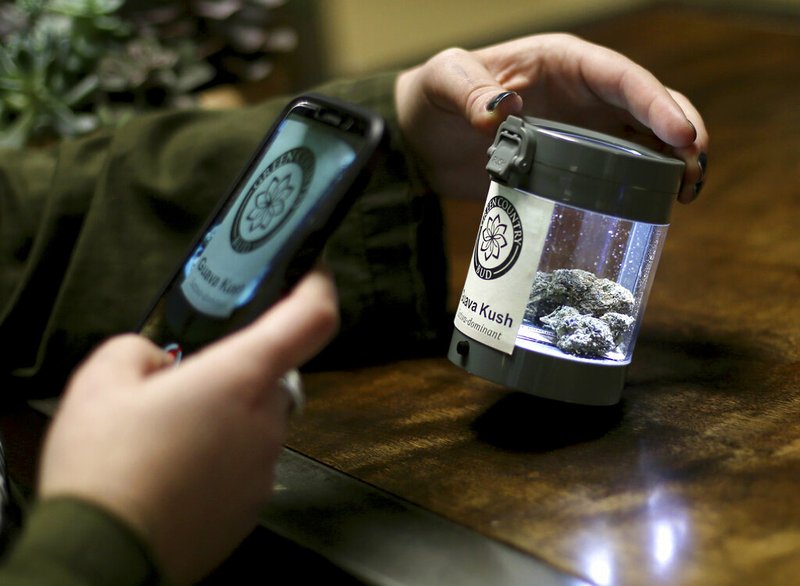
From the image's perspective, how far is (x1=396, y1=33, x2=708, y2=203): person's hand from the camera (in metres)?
0.59

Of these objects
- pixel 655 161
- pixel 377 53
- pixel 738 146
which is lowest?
pixel 377 53

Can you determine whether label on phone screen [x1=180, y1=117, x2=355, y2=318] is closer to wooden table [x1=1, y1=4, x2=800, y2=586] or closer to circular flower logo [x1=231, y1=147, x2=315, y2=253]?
circular flower logo [x1=231, y1=147, x2=315, y2=253]

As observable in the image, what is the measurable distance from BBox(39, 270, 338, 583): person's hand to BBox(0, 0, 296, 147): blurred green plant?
66 centimetres

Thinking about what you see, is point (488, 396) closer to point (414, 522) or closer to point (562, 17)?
point (414, 522)

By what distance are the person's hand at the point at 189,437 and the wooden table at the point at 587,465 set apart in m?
0.07

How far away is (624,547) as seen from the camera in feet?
1.42

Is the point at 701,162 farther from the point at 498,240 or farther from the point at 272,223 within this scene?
the point at 272,223

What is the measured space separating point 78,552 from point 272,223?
0.19 meters

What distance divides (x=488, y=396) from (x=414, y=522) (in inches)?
6.3

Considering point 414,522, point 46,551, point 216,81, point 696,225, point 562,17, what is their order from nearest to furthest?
point 46,551 < point 414,522 < point 696,225 < point 216,81 < point 562,17

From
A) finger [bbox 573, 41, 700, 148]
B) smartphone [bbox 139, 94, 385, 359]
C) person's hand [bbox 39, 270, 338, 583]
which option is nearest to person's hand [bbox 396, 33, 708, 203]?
finger [bbox 573, 41, 700, 148]

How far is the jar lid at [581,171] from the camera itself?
0.51 m

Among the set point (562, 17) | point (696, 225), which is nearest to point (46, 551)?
point (696, 225)

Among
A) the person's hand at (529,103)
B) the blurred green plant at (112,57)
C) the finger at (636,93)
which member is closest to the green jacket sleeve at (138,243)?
the person's hand at (529,103)
